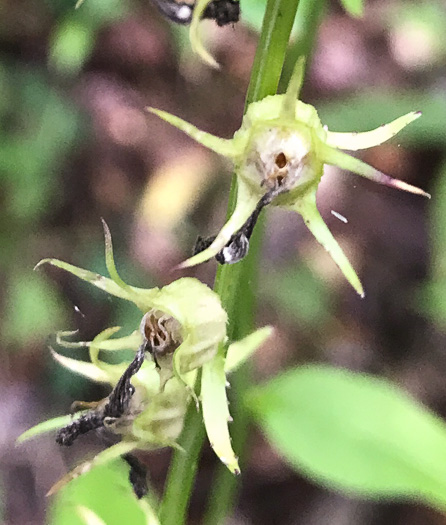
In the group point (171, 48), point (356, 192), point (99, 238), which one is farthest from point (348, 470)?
point (171, 48)

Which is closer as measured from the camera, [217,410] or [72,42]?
→ [217,410]

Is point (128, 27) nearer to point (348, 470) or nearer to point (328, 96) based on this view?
point (328, 96)

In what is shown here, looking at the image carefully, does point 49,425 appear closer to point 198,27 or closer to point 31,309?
point 198,27

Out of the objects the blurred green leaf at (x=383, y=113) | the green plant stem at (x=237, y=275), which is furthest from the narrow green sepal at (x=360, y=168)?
the blurred green leaf at (x=383, y=113)

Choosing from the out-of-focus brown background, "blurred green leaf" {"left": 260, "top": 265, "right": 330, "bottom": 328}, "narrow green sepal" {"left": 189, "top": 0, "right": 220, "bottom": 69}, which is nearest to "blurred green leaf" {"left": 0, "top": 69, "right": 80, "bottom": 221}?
the out-of-focus brown background

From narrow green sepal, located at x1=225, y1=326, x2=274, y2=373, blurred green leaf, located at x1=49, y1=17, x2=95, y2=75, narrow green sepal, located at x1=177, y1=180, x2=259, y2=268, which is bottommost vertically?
blurred green leaf, located at x1=49, y1=17, x2=95, y2=75

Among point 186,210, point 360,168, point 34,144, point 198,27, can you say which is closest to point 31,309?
point 34,144

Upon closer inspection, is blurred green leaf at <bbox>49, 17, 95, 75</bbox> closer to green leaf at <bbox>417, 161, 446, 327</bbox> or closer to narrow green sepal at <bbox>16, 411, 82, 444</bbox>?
green leaf at <bbox>417, 161, 446, 327</bbox>
